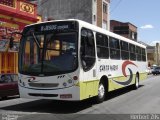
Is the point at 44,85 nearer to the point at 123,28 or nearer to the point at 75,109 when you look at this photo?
the point at 75,109

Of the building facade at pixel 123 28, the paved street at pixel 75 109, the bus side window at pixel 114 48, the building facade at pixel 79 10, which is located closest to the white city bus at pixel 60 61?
the paved street at pixel 75 109

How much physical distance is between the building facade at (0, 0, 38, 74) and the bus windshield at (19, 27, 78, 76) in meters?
13.9

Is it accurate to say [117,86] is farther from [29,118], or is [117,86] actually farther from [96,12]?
[96,12]

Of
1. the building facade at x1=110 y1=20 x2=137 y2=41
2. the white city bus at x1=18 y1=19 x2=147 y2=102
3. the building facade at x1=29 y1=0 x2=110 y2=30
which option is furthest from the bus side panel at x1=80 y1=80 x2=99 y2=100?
the building facade at x1=110 y1=20 x2=137 y2=41

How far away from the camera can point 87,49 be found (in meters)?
12.9

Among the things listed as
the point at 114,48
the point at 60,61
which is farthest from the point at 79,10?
the point at 60,61

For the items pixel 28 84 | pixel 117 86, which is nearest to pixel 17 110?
pixel 28 84

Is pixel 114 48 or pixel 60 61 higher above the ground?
pixel 114 48

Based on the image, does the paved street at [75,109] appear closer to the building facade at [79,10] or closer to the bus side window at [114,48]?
the bus side window at [114,48]

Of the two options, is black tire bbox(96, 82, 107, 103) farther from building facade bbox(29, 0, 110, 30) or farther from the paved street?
building facade bbox(29, 0, 110, 30)

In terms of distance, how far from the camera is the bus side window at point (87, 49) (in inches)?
492

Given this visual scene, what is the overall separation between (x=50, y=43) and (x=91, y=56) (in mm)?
1644

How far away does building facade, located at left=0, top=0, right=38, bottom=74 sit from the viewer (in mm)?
26844

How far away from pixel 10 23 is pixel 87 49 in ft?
52.7
